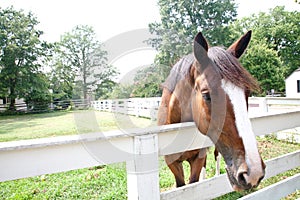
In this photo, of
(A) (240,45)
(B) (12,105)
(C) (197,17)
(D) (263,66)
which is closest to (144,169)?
(A) (240,45)

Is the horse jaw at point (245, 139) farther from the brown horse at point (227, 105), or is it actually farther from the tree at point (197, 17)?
the tree at point (197, 17)

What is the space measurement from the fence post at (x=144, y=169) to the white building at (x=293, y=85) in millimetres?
24267

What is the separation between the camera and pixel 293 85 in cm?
2206

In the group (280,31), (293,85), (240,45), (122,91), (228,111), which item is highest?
(280,31)

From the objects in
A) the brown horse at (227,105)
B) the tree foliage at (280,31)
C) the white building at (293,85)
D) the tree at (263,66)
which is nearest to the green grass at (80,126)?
Result: the brown horse at (227,105)

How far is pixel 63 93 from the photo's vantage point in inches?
895

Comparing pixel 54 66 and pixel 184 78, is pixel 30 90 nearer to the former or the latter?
pixel 54 66

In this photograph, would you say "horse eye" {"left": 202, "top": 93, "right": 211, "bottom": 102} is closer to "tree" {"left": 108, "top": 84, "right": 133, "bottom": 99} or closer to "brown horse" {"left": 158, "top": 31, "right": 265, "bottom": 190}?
"brown horse" {"left": 158, "top": 31, "right": 265, "bottom": 190}

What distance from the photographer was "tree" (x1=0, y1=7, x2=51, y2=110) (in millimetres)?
20688

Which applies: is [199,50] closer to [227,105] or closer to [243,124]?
[227,105]

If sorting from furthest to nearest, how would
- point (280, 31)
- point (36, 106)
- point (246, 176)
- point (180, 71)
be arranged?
point (280, 31) < point (36, 106) < point (180, 71) < point (246, 176)

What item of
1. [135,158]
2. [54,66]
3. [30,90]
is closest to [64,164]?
[135,158]

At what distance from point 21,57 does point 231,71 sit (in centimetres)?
2472

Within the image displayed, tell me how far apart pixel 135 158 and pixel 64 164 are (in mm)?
350
